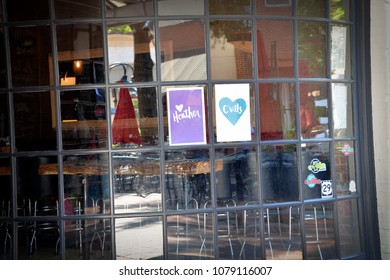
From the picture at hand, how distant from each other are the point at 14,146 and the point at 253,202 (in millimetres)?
2209

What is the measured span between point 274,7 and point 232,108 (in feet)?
3.36

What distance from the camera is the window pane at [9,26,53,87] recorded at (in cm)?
697

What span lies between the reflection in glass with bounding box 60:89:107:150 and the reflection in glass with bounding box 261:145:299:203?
1486 mm

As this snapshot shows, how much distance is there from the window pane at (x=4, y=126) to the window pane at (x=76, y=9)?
899 mm

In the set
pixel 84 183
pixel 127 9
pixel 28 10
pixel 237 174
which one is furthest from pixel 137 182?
pixel 28 10

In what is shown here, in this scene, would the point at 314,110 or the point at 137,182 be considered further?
the point at 314,110

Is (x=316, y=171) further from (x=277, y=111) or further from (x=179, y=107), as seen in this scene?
(x=179, y=107)

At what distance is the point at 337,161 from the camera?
294 inches

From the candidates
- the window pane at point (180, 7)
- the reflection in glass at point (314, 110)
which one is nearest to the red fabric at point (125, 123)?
the window pane at point (180, 7)

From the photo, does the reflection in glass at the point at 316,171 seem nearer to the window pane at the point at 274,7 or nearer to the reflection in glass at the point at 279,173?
the reflection in glass at the point at 279,173

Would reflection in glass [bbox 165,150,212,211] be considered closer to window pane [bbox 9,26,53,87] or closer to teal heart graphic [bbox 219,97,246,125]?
teal heart graphic [bbox 219,97,246,125]

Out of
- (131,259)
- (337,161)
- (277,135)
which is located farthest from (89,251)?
(337,161)

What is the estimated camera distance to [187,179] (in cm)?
699

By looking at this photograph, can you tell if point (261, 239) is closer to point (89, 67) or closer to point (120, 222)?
point (120, 222)
